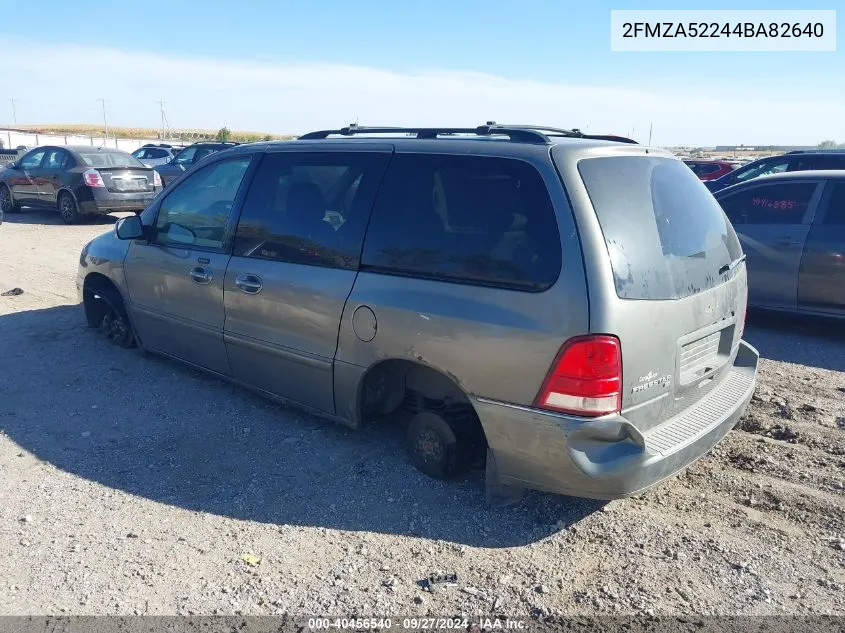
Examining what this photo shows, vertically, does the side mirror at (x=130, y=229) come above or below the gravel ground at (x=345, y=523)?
above

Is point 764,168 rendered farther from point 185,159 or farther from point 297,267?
point 185,159

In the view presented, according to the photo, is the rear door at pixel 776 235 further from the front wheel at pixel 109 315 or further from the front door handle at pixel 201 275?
the front wheel at pixel 109 315

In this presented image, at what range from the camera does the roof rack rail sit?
3643 mm

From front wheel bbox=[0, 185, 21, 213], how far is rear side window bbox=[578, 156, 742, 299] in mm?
16090

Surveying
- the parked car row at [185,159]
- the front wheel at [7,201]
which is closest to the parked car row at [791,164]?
the parked car row at [185,159]

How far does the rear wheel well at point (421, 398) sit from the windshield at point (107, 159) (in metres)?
12.7

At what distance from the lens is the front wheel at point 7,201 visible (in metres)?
15.8

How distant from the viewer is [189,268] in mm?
5000

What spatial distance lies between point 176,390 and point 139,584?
2344 millimetres

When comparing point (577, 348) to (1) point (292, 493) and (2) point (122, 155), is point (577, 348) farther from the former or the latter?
(2) point (122, 155)

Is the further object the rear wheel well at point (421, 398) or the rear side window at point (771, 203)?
the rear side window at point (771, 203)

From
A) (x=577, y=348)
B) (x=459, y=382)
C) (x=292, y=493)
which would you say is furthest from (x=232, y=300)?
(x=577, y=348)

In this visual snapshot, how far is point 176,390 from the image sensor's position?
5.27m

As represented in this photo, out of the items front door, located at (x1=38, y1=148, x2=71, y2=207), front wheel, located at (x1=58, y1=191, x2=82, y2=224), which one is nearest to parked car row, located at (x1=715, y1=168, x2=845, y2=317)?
front wheel, located at (x1=58, y1=191, x2=82, y2=224)
